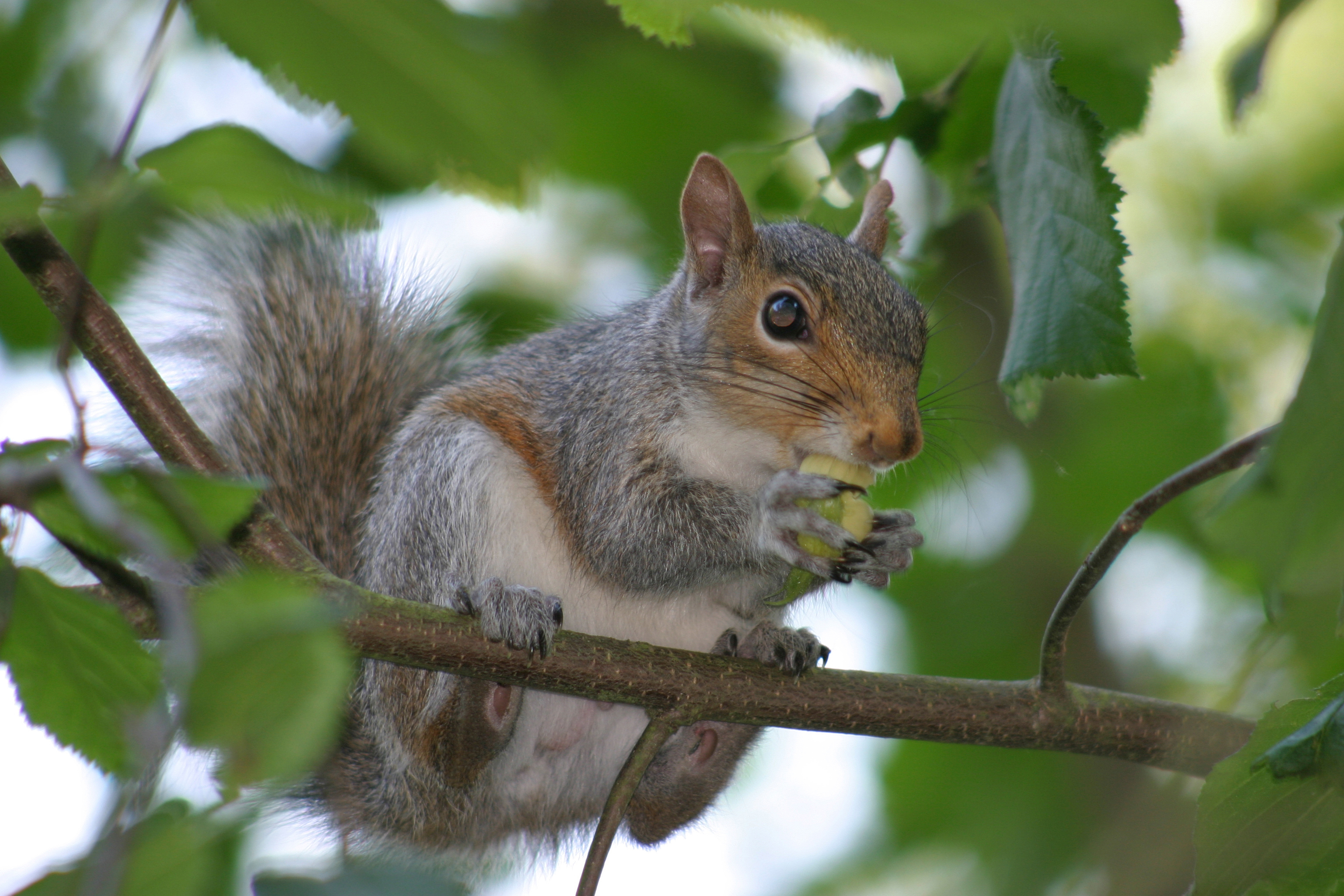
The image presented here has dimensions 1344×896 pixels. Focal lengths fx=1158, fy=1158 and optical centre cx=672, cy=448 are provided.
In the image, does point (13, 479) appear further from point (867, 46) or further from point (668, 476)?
point (668, 476)

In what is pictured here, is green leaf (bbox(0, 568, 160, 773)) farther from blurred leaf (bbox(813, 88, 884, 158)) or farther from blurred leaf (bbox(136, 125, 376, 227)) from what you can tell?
blurred leaf (bbox(813, 88, 884, 158))

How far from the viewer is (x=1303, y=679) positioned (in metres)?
2.47

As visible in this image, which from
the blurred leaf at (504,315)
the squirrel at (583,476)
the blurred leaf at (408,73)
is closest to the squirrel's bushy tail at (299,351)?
the squirrel at (583,476)

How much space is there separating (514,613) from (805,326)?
916 millimetres

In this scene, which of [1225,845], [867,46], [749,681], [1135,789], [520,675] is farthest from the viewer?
[1135,789]

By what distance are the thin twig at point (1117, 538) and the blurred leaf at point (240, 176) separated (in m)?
0.70

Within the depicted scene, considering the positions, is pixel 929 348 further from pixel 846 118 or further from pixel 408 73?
pixel 408 73

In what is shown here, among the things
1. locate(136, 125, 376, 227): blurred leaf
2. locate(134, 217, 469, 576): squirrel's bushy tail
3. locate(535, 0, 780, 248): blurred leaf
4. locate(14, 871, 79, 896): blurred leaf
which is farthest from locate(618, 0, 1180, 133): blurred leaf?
locate(134, 217, 469, 576): squirrel's bushy tail

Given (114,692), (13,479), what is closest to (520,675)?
(114,692)

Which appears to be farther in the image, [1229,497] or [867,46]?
[1229,497]

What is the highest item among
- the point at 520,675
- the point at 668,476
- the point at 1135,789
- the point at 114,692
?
the point at 668,476

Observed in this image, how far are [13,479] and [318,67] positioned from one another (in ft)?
1.42

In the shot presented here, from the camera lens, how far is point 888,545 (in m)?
2.29

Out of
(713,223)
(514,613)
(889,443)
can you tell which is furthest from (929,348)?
(514,613)
